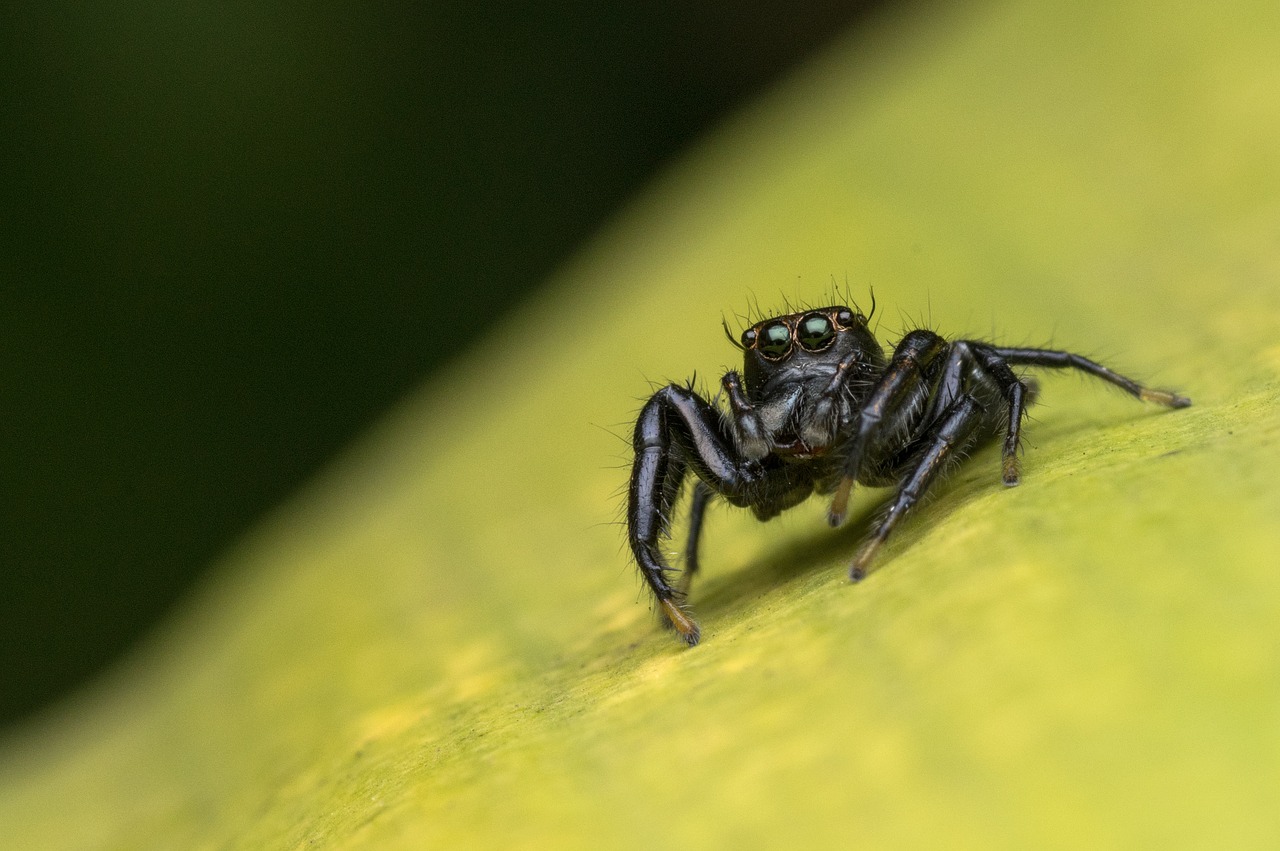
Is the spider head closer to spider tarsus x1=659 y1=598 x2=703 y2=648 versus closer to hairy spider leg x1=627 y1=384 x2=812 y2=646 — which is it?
hairy spider leg x1=627 y1=384 x2=812 y2=646

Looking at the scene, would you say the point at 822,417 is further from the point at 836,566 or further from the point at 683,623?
the point at 683,623

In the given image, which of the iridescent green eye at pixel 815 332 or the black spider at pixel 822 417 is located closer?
the black spider at pixel 822 417

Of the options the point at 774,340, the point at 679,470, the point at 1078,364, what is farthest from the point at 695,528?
the point at 1078,364

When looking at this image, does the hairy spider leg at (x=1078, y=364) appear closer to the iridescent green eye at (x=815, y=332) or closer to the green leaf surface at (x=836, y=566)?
the green leaf surface at (x=836, y=566)

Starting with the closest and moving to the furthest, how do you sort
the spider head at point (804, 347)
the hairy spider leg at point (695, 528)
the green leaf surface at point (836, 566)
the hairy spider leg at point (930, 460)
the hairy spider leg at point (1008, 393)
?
the green leaf surface at point (836, 566) → the hairy spider leg at point (930, 460) → the hairy spider leg at point (1008, 393) → the spider head at point (804, 347) → the hairy spider leg at point (695, 528)

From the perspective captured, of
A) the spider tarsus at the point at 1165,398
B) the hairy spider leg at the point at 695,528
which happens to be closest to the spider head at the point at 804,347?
the hairy spider leg at the point at 695,528

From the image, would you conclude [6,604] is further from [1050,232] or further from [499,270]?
[1050,232]
